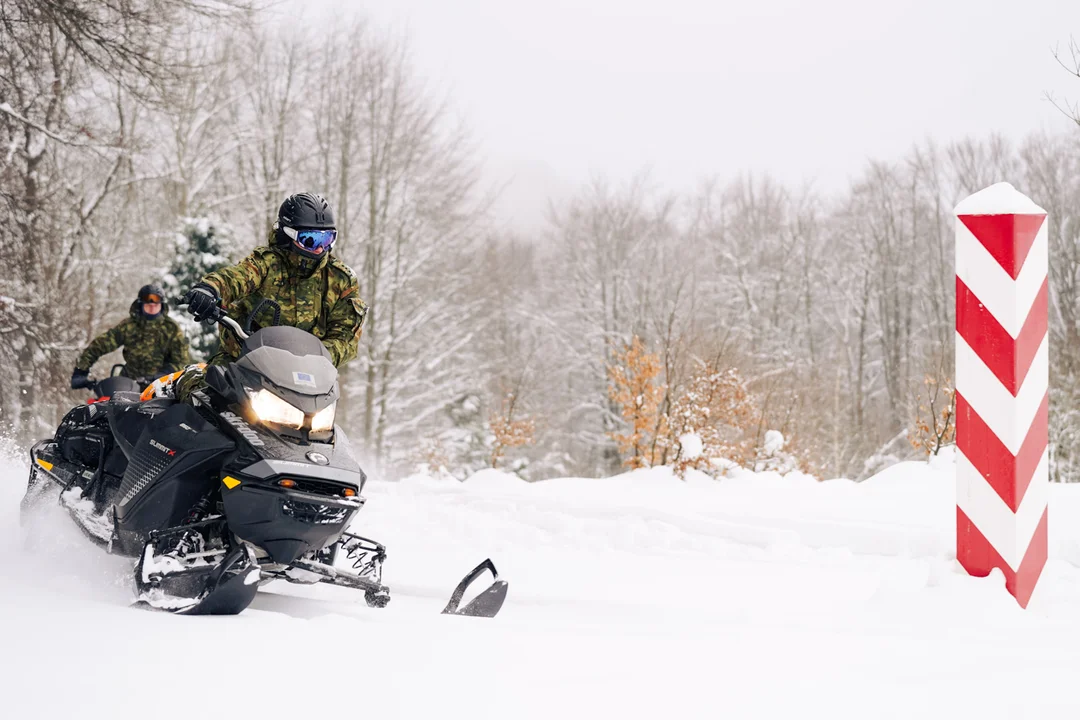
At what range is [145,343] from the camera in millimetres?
8117

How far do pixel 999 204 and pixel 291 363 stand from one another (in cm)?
282

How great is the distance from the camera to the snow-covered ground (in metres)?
2.20

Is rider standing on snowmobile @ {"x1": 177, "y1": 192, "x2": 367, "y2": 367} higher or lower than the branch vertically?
lower

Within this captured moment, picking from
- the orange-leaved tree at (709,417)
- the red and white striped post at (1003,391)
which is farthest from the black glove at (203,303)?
the orange-leaved tree at (709,417)

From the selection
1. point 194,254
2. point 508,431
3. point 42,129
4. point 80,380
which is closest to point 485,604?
point 80,380

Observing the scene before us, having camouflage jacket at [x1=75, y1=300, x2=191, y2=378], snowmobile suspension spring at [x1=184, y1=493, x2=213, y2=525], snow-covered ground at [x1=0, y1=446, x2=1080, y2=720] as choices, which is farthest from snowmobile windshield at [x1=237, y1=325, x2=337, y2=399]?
camouflage jacket at [x1=75, y1=300, x2=191, y2=378]

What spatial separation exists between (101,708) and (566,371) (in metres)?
37.3

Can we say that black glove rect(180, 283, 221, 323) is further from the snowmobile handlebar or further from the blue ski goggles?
the blue ski goggles

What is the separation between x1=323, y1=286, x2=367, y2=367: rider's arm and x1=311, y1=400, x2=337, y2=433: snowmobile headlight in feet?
2.21

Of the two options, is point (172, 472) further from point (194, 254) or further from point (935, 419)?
point (194, 254)

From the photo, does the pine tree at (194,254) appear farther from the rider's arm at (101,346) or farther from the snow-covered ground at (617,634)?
the snow-covered ground at (617,634)

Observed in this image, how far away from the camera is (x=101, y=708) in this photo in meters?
2.02

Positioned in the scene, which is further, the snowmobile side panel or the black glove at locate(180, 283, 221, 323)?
the black glove at locate(180, 283, 221, 323)

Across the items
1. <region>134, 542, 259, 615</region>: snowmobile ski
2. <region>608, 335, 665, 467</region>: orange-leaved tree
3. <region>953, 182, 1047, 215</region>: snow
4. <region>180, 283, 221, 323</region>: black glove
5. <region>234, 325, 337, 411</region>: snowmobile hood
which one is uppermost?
<region>953, 182, 1047, 215</region>: snow
